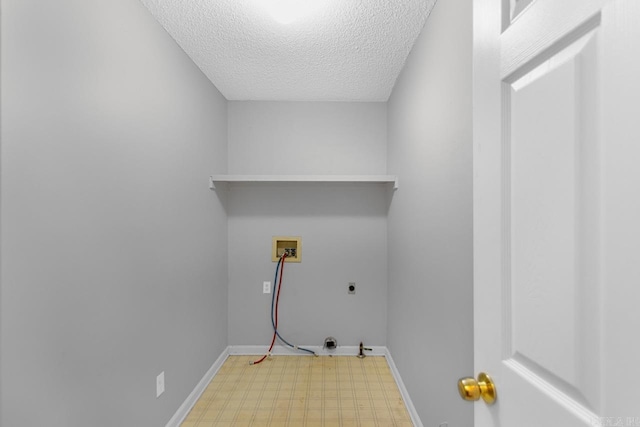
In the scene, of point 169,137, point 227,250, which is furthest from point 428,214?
point 227,250

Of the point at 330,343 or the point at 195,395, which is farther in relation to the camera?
the point at 330,343

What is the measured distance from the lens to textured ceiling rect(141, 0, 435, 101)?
5.37 feet

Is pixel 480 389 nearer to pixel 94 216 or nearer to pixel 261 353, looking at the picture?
pixel 94 216

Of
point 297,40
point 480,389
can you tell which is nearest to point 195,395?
point 480,389

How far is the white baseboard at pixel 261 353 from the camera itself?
1.96 m

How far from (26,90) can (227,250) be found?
206 cm

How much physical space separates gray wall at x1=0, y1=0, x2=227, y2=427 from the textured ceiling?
0.20 meters

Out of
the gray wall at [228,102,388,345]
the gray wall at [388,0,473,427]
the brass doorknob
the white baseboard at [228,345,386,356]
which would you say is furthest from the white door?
the white baseboard at [228,345,386,356]

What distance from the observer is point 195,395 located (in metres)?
2.18

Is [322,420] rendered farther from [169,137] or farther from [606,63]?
[606,63]

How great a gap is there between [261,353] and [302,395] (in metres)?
0.77

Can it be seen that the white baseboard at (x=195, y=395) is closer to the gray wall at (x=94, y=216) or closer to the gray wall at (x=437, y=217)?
the gray wall at (x=94, y=216)

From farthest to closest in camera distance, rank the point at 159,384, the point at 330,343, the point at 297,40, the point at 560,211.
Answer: the point at 330,343
the point at 297,40
the point at 159,384
the point at 560,211

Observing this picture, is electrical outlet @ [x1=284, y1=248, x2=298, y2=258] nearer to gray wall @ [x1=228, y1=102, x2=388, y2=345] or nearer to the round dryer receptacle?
gray wall @ [x1=228, y1=102, x2=388, y2=345]
